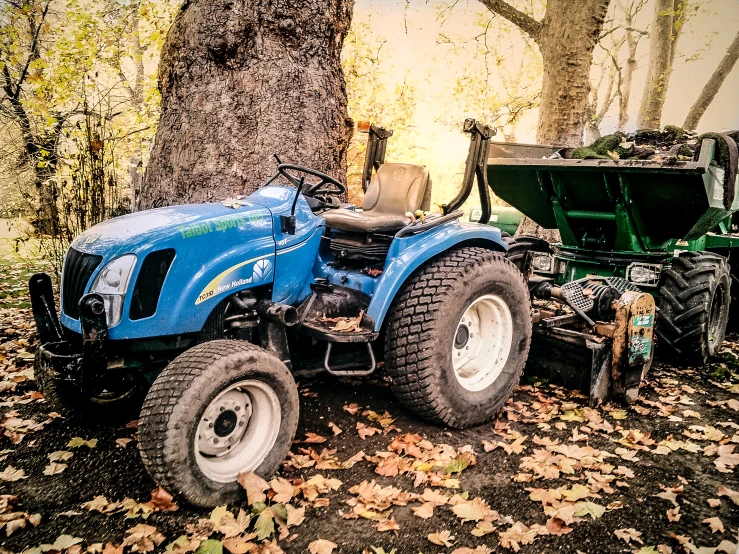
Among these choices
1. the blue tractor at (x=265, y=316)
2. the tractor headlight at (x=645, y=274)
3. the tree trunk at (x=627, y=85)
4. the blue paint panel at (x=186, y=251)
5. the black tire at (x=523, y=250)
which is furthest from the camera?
the tree trunk at (x=627, y=85)

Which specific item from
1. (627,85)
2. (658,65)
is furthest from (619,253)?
(627,85)

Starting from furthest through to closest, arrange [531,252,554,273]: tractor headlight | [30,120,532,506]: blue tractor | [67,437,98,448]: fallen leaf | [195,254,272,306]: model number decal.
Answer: [531,252,554,273]: tractor headlight → [67,437,98,448]: fallen leaf → [195,254,272,306]: model number decal → [30,120,532,506]: blue tractor

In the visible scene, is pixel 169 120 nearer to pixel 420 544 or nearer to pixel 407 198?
pixel 407 198

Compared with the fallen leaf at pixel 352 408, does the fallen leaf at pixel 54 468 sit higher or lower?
lower

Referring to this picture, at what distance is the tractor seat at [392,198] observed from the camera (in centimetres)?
321

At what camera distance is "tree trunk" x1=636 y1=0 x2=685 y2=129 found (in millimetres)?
13609

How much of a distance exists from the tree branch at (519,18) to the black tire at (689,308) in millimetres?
5654

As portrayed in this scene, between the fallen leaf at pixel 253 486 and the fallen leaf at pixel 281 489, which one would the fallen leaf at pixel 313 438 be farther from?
the fallen leaf at pixel 253 486

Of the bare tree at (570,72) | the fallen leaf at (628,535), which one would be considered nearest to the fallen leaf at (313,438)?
the fallen leaf at (628,535)

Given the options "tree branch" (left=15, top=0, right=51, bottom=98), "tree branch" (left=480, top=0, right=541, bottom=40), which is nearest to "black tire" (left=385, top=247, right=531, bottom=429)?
"tree branch" (left=480, top=0, right=541, bottom=40)

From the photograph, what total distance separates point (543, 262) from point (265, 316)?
323cm

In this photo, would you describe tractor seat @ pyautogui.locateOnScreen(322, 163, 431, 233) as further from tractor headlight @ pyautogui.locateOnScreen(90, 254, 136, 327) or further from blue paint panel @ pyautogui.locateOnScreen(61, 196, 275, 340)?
tractor headlight @ pyautogui.locateOnScreen(90, 254, 136, 327)

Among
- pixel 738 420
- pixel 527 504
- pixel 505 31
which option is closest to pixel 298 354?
pixel 527 504

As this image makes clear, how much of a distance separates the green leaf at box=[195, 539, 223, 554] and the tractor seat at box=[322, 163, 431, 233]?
5.95 feet
